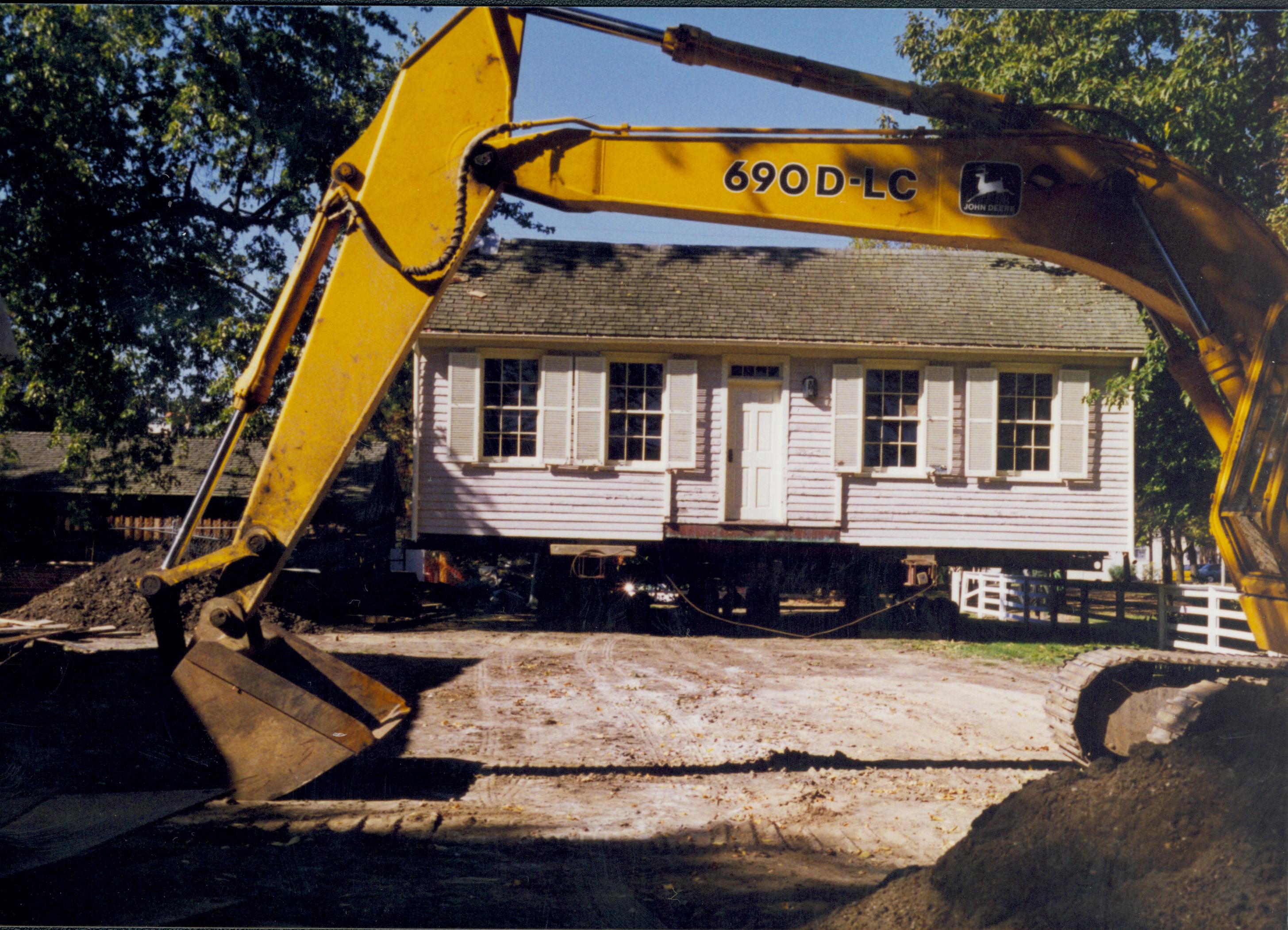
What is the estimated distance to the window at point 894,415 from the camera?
38.1 ft

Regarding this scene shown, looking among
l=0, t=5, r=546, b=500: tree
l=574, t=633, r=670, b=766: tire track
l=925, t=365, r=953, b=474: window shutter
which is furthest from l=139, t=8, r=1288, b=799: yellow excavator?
l=925, t=365, r=953, b=474: window shutter

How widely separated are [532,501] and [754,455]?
9.74ft

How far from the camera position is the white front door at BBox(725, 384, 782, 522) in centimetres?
1158

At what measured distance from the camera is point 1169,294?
4.40m

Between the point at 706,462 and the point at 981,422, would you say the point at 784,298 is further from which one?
the point at 981,422

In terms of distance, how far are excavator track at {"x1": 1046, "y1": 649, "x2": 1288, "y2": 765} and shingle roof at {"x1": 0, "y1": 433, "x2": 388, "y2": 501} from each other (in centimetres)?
1188

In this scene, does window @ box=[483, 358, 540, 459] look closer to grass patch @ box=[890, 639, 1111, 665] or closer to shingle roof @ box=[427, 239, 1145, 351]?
shingle roof @ box=[427, 239, 1145, 351]

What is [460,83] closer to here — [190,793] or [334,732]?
[334,732]

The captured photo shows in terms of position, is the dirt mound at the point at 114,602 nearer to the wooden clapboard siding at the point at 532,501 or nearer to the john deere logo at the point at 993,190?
the wooden clapboard siding at the point at 532,501

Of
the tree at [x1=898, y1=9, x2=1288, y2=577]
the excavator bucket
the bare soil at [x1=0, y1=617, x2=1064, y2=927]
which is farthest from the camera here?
the tree at [x1=898, y1=9, x2=1288, y2=577]

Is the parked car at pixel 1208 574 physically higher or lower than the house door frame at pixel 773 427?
lower

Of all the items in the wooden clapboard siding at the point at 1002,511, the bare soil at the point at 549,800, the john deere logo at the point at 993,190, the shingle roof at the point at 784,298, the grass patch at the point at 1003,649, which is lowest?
the grass patch at the point at 1003,649

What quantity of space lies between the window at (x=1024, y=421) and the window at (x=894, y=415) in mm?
1083

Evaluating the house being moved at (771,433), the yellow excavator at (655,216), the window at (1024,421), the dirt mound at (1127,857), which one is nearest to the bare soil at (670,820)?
the dirt mound at (1127,857)
